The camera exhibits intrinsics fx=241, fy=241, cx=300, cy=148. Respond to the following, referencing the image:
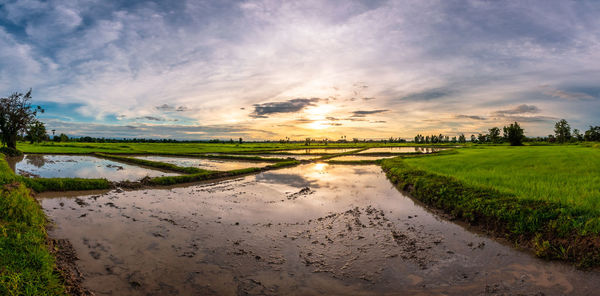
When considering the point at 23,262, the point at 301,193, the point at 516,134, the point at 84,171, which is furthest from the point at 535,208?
the point at 516,134

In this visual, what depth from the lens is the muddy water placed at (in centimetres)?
484

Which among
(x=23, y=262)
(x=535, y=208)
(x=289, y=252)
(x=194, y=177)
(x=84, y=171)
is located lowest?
(x=289, y=252)

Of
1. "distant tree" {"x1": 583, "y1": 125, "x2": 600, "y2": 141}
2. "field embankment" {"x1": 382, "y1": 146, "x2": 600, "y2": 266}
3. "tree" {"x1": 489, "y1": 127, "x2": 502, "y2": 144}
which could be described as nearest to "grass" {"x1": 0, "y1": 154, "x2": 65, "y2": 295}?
"field embankment" {"x1": 382, "y1": 146, "x2": 600, "y2": 266}

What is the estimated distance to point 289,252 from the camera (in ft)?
20.6

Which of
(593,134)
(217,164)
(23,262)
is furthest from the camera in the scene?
(593,134)

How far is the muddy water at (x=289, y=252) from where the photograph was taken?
4844 millimetres

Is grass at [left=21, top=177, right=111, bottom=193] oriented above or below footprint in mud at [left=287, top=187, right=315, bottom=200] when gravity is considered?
above

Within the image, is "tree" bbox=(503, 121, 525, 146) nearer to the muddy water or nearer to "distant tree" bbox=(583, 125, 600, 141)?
"distant tree" bbox=(583, 125, 600, 141)

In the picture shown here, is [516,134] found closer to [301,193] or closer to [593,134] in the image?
[593,134]

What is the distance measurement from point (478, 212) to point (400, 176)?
8824 mm

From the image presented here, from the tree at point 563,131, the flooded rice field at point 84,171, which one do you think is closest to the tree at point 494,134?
the tree at point 563,131

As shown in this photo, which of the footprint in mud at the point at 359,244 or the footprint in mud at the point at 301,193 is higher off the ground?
the footprint in mud at the point at 301,193

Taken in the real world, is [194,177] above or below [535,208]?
below

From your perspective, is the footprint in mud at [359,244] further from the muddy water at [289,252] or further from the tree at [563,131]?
the tree at [563,131]
